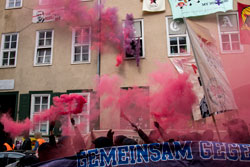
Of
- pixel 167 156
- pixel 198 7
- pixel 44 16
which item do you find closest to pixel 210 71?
pixel 167 156

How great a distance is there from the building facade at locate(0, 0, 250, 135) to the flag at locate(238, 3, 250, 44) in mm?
235

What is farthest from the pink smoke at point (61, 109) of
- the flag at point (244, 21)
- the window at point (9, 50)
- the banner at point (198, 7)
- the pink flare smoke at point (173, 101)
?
the flag at point (244, 21)

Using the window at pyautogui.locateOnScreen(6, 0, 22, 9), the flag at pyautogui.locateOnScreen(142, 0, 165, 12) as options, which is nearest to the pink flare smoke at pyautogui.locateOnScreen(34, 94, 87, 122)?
the flag at pyautogui.locateOnScreen(142, 0, 165, 12)

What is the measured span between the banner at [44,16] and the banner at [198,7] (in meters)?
5.47

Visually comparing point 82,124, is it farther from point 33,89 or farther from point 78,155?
point 78,155

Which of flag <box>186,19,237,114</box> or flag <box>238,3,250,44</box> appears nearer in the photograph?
flag <box>186,19,237,114</box>

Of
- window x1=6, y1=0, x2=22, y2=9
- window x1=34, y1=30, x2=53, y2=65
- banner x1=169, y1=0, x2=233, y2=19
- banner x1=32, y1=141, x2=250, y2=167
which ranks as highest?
window x1=6, y1=0, x2=22, y2=9

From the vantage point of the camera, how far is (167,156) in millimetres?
2955

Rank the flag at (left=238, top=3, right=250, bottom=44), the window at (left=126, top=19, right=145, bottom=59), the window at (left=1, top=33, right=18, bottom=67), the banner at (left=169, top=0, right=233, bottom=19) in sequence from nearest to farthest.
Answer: the flag at (left=238, top=3, right=250, bottom=44), the banner at (left=169, top=0, right=233, bottom=19), the window at (left=126, top=19, right=145, bottom=59), the window at (left=1, top=33, right=18, bottom=67)

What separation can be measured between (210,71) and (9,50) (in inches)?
410

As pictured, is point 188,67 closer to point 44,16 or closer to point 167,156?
point 167,156

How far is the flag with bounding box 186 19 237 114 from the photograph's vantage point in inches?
147

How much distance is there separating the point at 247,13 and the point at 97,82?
22.9ft

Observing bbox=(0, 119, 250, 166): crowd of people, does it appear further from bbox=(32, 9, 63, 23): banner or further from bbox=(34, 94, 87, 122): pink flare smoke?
bbox=(32, 9, 63, 23): banner
